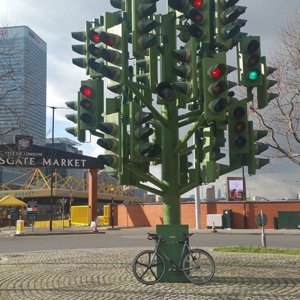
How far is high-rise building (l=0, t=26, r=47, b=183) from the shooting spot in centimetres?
1353

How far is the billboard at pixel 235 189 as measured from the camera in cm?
4622

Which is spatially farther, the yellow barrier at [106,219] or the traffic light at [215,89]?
the yellow barrier at [106,219]

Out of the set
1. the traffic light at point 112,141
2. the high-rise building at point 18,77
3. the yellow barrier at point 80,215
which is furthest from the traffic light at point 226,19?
the yellow barrier at point 80,215

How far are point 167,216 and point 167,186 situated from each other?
0.66 meters

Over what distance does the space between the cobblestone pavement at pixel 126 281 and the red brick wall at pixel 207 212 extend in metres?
26.7

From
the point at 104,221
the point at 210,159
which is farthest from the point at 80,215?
the point at 210,159

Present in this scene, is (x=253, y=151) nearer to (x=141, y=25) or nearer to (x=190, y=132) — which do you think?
(x=190, y=132)

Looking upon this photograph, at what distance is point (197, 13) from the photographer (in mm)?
8641

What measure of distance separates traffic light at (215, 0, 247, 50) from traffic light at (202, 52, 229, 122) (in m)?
1.19

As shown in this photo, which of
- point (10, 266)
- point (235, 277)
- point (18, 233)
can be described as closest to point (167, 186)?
point (235, 277)

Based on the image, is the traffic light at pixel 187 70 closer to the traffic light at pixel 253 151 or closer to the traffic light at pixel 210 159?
the traffic light at pixel 210 159

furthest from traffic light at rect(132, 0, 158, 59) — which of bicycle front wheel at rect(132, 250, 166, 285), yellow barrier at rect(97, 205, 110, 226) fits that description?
yellow barrier at rect(97, 205, 110, 226)

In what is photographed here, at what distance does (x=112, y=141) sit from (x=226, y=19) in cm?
310

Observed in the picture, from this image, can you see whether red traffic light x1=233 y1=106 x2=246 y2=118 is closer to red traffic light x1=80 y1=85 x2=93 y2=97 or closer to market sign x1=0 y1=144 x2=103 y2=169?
red traffic light x1=80 y1=85 x2=93 y2=97
